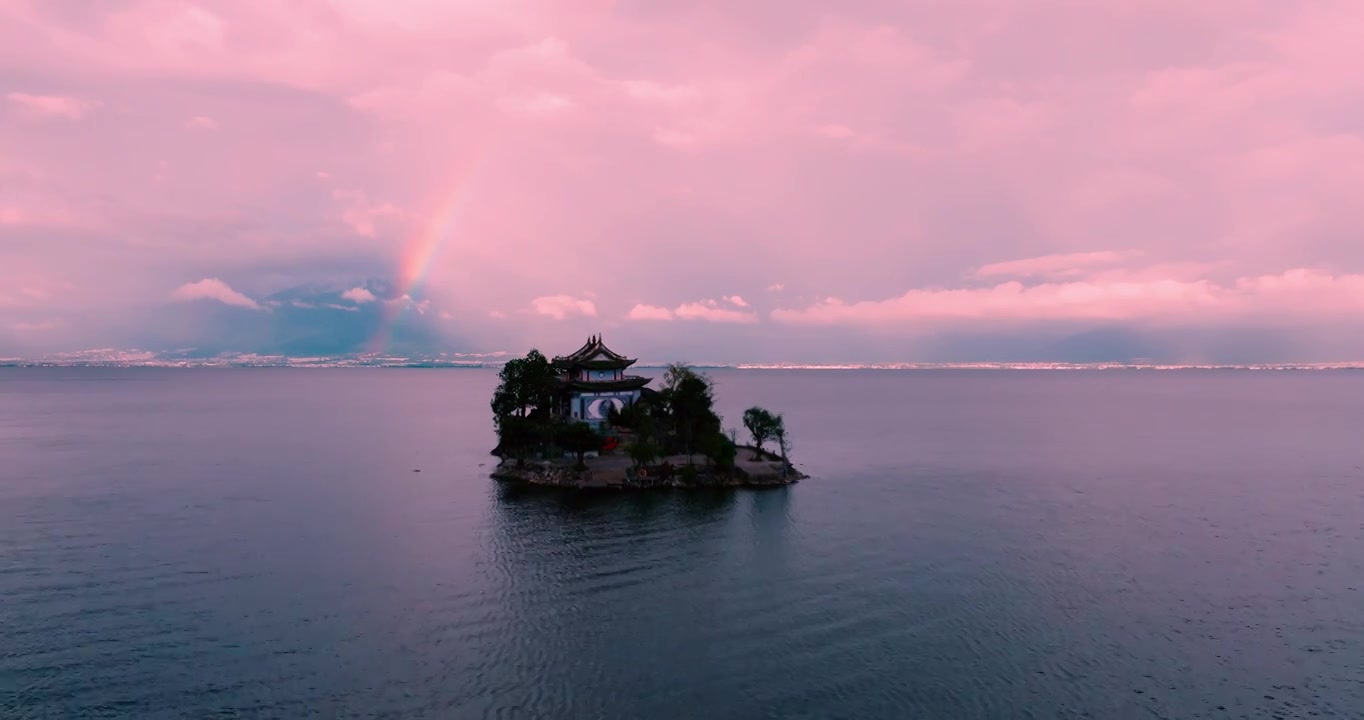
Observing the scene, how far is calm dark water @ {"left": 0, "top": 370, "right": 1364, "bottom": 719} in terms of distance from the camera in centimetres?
3186

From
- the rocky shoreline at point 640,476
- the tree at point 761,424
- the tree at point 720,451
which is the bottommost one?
the rocky shoreline at point 640,476

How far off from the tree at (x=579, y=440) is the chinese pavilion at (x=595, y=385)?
9205mm

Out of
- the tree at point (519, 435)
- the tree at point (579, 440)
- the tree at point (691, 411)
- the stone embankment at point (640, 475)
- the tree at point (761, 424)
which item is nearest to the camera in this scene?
the stone embankment at point (640, 475)

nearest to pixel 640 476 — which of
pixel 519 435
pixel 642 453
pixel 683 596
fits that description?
pixel 642 453

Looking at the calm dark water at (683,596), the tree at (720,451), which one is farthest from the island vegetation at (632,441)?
the calm dark water at (683,596)

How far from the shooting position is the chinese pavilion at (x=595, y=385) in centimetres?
9294

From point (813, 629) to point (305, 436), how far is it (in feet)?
364

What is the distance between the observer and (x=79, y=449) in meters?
105

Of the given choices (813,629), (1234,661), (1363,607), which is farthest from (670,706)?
(1363,607)

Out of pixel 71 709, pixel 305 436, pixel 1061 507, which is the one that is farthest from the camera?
pixel 305 436

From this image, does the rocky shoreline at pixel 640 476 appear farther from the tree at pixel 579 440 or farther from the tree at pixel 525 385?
the tree at pixel 525 385

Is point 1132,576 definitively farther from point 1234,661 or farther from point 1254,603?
point 1234,661

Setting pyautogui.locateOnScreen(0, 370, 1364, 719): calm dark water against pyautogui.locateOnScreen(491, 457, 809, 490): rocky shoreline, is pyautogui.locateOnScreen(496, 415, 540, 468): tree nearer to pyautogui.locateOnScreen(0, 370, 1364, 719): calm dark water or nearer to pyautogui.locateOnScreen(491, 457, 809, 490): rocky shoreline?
pyautogui.locateOnScreen(491, 457, 809, 490): rocky shoreline

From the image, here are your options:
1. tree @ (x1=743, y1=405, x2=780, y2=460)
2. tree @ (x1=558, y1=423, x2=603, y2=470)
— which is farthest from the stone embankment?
tree @ (x1=743, y1=405, x2=780, y2=460)
